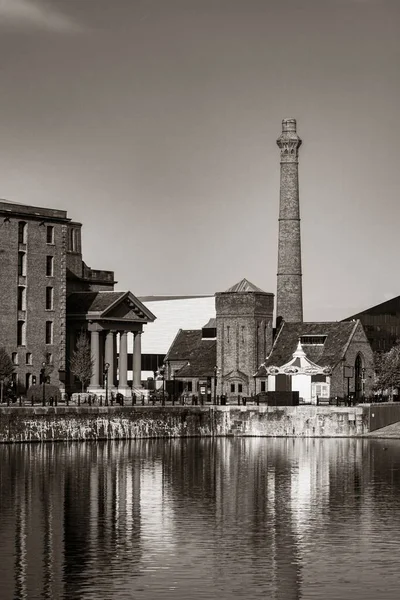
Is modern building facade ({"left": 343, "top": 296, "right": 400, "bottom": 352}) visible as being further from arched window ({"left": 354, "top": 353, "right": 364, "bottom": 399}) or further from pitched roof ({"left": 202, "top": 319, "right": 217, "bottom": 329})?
arched window ({"left": 354, "top": 353, "right": 364, "bottom": 399})

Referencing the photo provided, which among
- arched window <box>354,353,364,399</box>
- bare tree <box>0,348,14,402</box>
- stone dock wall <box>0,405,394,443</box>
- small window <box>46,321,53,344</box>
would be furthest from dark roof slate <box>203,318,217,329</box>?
bare tree <box>0,348,14,402</box>

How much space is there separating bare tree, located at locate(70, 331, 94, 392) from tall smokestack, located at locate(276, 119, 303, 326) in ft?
77.1

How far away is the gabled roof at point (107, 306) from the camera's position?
12006cm

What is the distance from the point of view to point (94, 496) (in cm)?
6412

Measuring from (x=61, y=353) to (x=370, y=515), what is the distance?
6198 cm

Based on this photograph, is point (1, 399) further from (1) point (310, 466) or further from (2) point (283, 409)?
(1) point (310, 466)

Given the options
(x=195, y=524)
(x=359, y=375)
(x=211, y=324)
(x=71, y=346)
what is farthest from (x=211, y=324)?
(x=195, y=524)

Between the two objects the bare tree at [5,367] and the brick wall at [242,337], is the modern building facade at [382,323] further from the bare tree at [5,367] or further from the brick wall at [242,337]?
the bare tree at [5,367]

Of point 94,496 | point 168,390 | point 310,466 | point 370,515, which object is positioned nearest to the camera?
point 370,515

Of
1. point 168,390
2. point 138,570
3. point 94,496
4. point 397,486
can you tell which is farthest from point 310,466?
point 168,390

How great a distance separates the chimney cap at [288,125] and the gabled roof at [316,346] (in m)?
20.2

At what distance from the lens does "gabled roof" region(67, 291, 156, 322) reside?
394 ft

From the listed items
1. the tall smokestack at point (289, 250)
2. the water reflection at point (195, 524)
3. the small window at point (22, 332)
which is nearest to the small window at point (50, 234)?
the small window at point (22, 332)

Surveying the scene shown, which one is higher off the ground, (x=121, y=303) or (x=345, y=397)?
(x=121, y=303)
